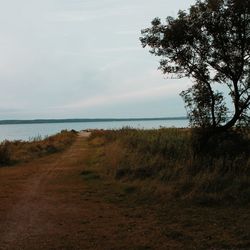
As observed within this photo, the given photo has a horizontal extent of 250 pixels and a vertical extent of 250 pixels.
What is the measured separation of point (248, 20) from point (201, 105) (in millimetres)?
3278

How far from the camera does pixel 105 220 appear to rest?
36.0 ft

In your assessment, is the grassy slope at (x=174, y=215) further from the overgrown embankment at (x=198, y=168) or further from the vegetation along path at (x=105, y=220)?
the overgrown embankment at (x=198, y=168)

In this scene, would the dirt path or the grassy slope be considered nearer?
the grassy slope

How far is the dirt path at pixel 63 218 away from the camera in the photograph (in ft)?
29.8

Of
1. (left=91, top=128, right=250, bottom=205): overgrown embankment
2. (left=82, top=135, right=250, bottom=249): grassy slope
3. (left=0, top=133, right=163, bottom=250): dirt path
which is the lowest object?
(left=0, top=133, right=163, bottom=250): dirt path

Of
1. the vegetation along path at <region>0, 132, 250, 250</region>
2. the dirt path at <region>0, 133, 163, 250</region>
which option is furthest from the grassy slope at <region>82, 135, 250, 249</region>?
the dirt path at <region>0, 133, 163, 250</region>

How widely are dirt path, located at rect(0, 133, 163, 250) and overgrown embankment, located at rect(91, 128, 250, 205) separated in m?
1.77

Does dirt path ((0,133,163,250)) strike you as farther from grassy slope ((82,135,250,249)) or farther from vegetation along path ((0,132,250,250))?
grassy slope ((82,135,250,249))

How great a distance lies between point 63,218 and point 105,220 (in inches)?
39.5

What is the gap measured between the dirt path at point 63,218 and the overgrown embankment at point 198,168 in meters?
1.77

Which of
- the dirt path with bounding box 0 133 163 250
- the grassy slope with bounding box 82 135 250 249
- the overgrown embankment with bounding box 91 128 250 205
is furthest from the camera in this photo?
the overgrown embankment with bounding box 91 128 250 205

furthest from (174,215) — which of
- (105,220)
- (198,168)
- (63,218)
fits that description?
(198,168)

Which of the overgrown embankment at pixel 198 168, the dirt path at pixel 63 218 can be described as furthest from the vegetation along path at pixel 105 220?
the overgrown embankment at pixel 198 168

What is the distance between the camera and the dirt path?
9086 millimetres
